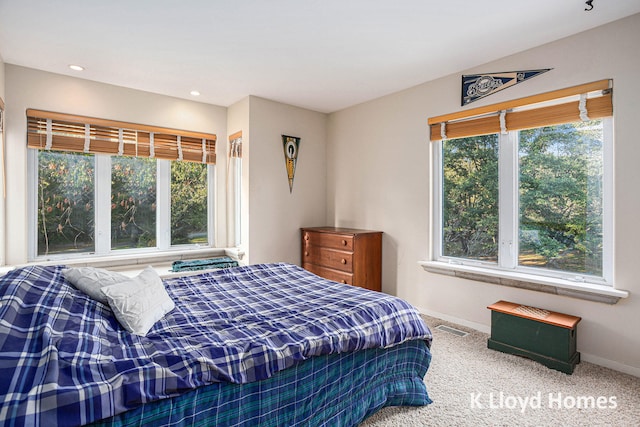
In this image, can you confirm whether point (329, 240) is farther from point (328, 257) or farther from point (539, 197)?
point (539, 197)

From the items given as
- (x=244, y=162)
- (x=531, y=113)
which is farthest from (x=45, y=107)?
(x=531, y=113)

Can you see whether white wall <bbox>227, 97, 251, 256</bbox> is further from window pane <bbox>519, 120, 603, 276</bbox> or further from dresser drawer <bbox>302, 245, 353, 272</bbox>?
window pane <bbox>519, 120, 603, 276</bbox>

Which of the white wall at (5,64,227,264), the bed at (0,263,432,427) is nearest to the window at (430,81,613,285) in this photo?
the bed at (0,263,432,427)

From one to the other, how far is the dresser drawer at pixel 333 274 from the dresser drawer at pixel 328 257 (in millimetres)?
50

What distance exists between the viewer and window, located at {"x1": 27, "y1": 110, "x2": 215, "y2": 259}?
3352 millimetres

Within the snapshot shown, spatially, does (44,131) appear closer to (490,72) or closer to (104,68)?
(104,68)

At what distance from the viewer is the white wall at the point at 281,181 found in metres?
4.04

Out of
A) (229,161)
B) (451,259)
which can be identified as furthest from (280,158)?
(451,259)

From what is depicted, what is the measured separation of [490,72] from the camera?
307 cm

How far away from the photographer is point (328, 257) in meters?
4.03

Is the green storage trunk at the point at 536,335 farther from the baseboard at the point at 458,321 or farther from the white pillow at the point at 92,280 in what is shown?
the white pillow at the point at 92,280

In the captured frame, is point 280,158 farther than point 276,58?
Yes

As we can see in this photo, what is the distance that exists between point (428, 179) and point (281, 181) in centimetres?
184

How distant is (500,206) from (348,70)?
1.99m
